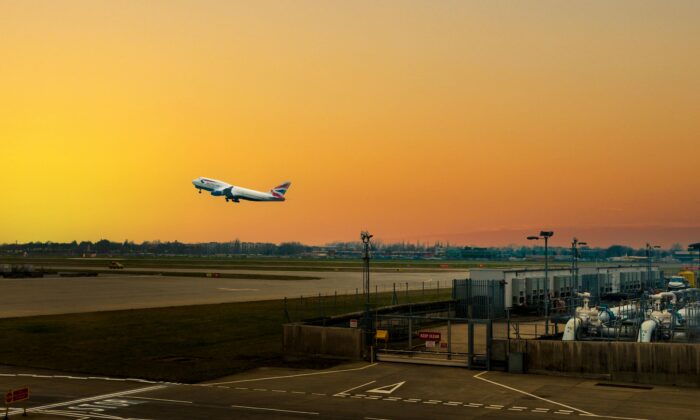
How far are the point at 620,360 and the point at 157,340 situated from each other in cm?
3444

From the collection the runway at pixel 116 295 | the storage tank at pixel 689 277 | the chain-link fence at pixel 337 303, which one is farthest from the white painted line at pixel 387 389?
the storage tank at pixel 689 277

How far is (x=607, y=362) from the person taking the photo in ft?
133

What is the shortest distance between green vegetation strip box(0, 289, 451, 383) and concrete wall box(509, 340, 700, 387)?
16280mm

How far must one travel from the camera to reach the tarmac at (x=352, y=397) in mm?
31672

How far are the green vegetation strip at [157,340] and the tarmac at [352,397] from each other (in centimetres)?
311

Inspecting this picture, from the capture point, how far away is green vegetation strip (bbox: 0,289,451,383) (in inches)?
1766

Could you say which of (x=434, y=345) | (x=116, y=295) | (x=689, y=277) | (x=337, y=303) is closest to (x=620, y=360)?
(x=434, y=345)

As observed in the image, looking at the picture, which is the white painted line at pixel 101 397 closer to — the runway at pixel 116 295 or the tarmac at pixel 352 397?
the tarmac at pixel 352 397

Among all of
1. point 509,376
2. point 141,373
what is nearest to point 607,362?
point 509,376

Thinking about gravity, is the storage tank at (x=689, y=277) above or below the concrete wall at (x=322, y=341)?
above

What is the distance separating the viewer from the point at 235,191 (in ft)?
626

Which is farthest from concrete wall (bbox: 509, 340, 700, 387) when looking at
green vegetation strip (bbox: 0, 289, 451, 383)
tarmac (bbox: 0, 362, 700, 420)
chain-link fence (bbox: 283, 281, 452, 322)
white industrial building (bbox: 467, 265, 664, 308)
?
white industrial building (bbox: 467, 265, 664, 308)

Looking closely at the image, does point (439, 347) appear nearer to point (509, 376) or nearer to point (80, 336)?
point (509, 376)

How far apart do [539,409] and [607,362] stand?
32.6ft
